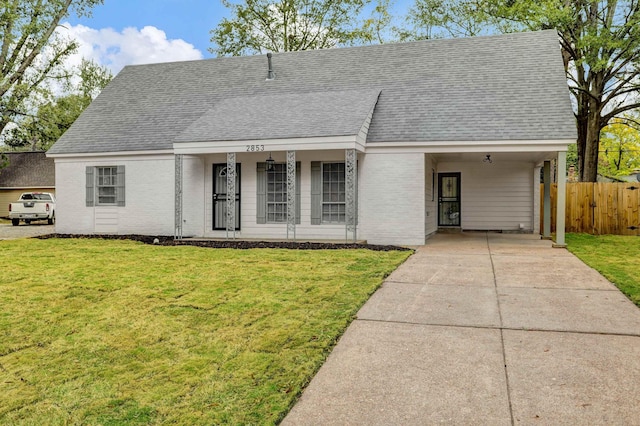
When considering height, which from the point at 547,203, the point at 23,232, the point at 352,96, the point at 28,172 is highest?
the point at 352,96

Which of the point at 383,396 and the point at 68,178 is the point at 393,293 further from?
the point at 68,178

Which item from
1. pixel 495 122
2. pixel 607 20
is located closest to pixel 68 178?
pixel 495 122

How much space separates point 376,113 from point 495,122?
297 cm

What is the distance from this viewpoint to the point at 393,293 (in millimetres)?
5945

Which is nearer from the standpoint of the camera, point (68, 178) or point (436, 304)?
point (436, 304)

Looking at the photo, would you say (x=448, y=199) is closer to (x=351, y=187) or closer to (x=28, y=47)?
(x=351, y=187)

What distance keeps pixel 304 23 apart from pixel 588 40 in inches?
595

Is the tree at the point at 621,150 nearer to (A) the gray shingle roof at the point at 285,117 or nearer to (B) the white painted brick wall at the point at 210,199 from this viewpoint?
(A) the gray shingle roof at the point at 285,117

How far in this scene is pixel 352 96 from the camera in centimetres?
1348

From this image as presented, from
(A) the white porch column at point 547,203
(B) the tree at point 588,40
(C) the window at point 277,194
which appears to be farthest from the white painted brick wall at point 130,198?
(B) the tree at point 588,40

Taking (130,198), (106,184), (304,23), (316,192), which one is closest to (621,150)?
(304,23)

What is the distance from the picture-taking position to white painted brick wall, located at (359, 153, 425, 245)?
1190 cm

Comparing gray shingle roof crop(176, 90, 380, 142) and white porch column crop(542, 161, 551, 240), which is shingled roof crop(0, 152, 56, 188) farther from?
white porch column crop(542, 161, 551, 240)

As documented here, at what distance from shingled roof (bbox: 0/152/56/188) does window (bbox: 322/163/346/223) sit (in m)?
26.5
